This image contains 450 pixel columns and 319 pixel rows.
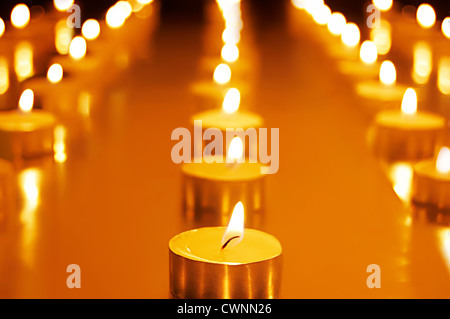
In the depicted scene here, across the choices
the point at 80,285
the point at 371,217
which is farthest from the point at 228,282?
the point at 371,217

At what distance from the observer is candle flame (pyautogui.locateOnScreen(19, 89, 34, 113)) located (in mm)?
1530

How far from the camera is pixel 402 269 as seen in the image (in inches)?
42.6

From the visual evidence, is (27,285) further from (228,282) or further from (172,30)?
(172,30)

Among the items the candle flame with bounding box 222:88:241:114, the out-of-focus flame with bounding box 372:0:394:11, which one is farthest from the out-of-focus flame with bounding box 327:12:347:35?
the candle flame with bounding box 222:88:241:114

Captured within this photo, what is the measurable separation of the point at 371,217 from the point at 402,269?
0.22m

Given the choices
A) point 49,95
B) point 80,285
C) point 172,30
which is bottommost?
point 80,285

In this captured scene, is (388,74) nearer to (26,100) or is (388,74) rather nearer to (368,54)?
(368,54)

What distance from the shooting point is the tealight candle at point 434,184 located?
1.27 meters

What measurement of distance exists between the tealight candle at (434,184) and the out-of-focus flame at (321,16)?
2.23 meters

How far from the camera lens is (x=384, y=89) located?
6.62 feet

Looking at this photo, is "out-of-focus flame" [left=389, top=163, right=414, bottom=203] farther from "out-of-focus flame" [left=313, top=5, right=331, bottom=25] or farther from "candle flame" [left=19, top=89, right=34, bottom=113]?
"out-of-focus flame" [left=313, top=5, right=331, bottom=25]

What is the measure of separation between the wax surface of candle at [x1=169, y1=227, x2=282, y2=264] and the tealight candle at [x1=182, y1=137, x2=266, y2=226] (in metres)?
0.23

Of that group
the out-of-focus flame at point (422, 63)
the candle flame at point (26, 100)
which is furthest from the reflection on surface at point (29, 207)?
the out-of-focus flame at point (422, 63)

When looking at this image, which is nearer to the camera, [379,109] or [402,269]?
[402,269]
